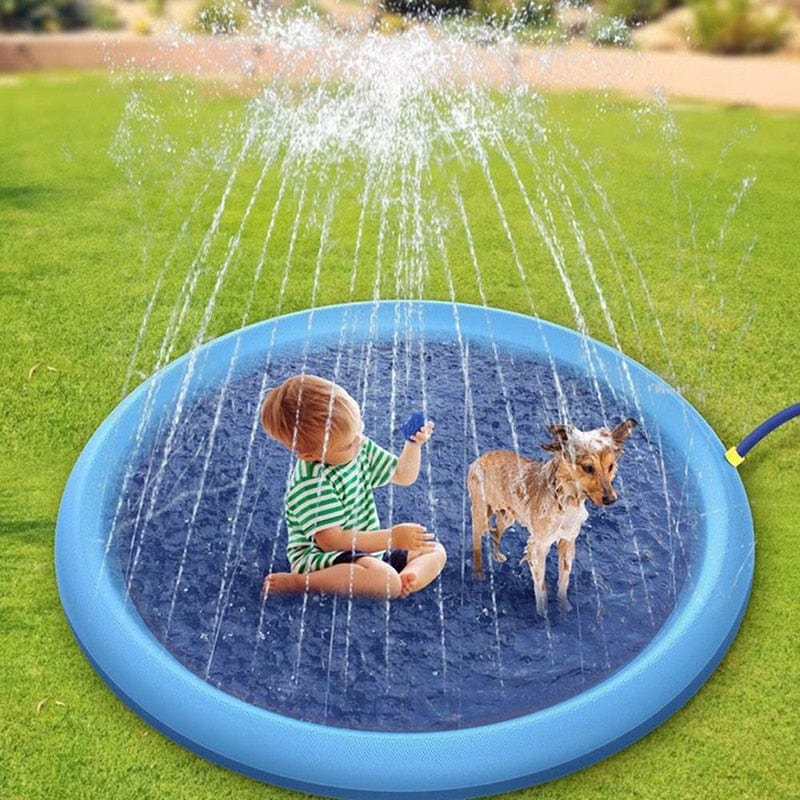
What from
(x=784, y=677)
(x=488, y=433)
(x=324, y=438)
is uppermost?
(x=324, y=438)

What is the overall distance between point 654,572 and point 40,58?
11.5m

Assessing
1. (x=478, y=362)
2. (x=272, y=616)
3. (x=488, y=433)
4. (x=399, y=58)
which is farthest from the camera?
(x=399, y=58)

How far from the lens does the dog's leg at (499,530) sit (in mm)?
4523

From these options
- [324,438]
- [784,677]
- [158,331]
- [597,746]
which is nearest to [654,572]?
[784,677]

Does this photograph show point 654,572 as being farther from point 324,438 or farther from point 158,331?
point 158,331

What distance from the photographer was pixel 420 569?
4496mm

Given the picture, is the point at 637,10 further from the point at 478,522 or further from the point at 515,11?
the point at 478,522

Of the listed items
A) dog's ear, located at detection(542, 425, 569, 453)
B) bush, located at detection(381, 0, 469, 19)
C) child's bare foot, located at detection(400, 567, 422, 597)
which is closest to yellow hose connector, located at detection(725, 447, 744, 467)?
dog's ear, located at detection(542, 425, 569, 453)

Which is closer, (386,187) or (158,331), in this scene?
(158,331)

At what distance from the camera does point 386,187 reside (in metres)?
9.27

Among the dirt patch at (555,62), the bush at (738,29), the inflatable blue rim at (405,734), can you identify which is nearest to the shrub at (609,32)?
the dirt patch at (555,62)

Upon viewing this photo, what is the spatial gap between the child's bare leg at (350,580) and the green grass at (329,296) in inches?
33.0

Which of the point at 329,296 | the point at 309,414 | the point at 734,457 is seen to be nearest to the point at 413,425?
the point at 309,414

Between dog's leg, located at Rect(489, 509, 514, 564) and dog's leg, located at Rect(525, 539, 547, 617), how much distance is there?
0.59 ft
